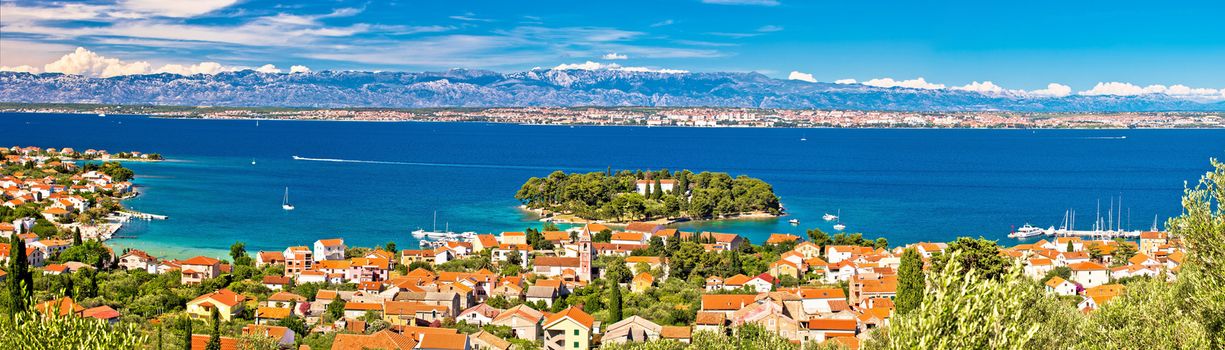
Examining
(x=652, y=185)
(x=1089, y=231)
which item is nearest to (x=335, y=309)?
(x=652, y=185)

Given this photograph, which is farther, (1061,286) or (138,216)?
(138,216)

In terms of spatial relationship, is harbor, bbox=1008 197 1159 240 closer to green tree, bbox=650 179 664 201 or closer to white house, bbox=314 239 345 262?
green tree, bbox=650 179 664 201

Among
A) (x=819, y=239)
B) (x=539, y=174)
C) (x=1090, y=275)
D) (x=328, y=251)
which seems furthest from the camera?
(x=539, y=174)

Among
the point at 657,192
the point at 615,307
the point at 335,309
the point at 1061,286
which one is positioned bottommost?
the point at 335,309

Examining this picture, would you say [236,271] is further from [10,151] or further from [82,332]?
[10,151]

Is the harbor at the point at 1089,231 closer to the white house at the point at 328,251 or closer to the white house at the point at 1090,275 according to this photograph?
the white house at the point at 1090,275

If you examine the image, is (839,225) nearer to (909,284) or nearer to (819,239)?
(819,239)

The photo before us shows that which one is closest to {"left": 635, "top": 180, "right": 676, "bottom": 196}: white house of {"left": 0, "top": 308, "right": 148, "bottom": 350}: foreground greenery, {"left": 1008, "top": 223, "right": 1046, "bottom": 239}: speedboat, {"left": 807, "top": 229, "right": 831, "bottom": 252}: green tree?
{"left": 807, "top": 229, "right": 831, "bottom": 252}: green tree
